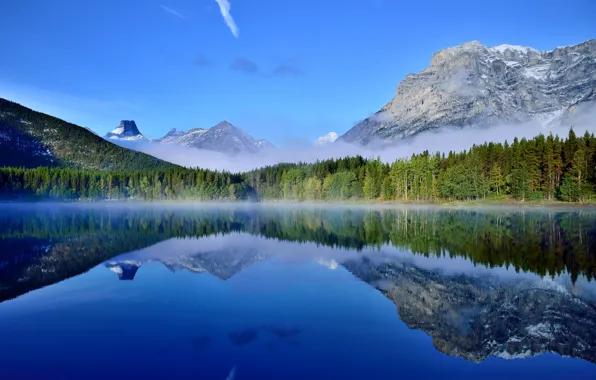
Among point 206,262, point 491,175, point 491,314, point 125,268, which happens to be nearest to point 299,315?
point 491,314

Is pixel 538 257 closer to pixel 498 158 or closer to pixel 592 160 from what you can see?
pixel 592 160

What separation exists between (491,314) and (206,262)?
56.5 feet

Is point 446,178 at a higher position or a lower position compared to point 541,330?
higher

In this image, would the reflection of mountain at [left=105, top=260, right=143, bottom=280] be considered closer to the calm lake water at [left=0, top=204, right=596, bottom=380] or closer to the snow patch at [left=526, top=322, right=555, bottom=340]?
the calm lake water at [left=0, top=204, right=596, bottom=380]

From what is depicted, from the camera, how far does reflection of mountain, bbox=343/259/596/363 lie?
39.7 feet

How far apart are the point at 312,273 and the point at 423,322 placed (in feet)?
30.1

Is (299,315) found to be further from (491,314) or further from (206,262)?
(206,262)

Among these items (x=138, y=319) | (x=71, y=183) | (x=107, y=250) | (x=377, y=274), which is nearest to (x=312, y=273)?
(x=377, y=274)

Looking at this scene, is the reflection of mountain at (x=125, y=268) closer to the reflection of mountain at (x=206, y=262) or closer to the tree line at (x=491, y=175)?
the reflection of mountain at (x=206, y=262)

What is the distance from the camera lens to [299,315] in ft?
48.9

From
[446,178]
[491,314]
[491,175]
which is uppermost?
[491,175]

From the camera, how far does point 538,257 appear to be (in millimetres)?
25953

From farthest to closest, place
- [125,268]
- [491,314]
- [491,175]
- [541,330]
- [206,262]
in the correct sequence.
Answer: [491,175] < [206,262] < [125,268] < [491,314] < [541,330]

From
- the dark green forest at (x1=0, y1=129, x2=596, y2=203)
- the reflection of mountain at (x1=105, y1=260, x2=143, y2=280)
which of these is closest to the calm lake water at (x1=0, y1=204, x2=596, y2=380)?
the reflection of mountain at (x1=105, y1=260, x2=143, y2=280)
